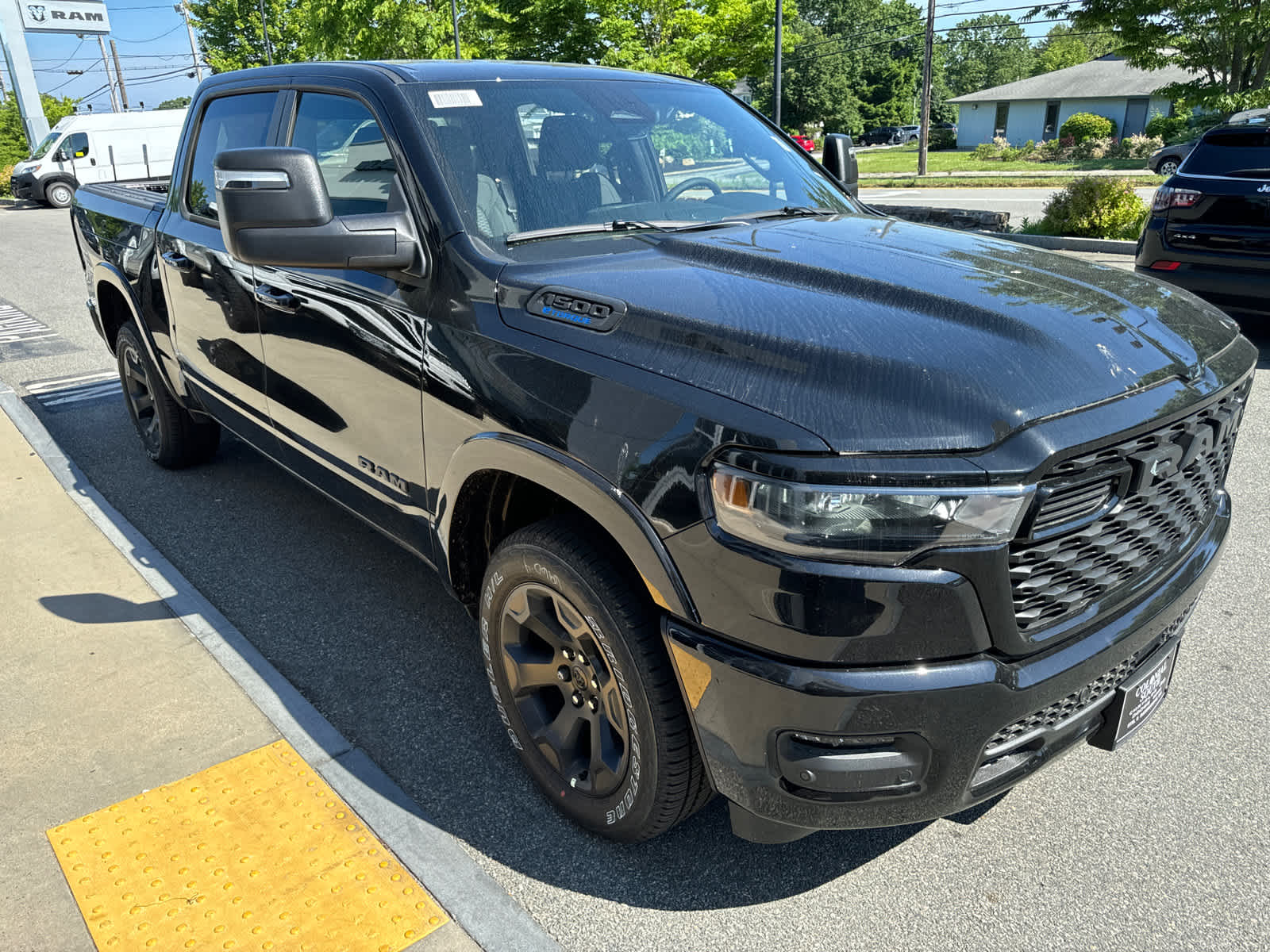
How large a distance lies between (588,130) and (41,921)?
256 cm

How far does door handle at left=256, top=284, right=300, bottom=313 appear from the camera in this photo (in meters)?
3.16

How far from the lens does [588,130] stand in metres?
3.00

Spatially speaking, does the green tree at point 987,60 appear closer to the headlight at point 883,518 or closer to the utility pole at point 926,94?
the utility pole at point 926,94

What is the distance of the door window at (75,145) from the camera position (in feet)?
85.5

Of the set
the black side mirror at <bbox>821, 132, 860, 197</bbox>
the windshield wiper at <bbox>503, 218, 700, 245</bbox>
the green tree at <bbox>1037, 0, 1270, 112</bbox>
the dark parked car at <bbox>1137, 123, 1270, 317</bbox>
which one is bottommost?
the dark parked car at <bbox>1137, 123, 1270, 317</bbox>

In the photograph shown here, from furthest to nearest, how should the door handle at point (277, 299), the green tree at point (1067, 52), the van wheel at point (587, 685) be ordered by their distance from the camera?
1. the green tree at point (1067, 52)
2. the door handle at point (277, 299)
3. the van wheel at point (587, 685)

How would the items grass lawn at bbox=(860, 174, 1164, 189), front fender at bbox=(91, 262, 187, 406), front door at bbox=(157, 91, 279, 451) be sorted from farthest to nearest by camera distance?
1. grass lawn at bbox=(860, 174, 1164, 189)
2. front fender at bbox=(91, 262, 187, 406)
3. front door at bbox=(157, 91, 279, 451)

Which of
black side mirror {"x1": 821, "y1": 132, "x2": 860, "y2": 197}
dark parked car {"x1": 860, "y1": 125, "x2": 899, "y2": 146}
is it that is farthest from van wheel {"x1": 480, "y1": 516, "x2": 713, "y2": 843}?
dark parked car {"x1": 860, "y1": 125, "x2": 899, "y2": 146}

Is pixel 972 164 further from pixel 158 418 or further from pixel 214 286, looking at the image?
pixel 214 286

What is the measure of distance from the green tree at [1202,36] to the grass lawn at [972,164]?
8989mm

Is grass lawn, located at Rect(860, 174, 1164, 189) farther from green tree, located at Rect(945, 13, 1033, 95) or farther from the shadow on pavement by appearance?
green tree, located at Rect(945, 13, 1033, 95)

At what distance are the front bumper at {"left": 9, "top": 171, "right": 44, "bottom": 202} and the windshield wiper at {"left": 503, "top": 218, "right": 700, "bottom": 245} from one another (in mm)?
29260

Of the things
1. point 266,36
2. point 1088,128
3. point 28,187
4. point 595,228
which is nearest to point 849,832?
point 595,228

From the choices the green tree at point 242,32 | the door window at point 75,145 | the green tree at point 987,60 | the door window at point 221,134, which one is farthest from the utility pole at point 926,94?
the green tree at point 987,60
